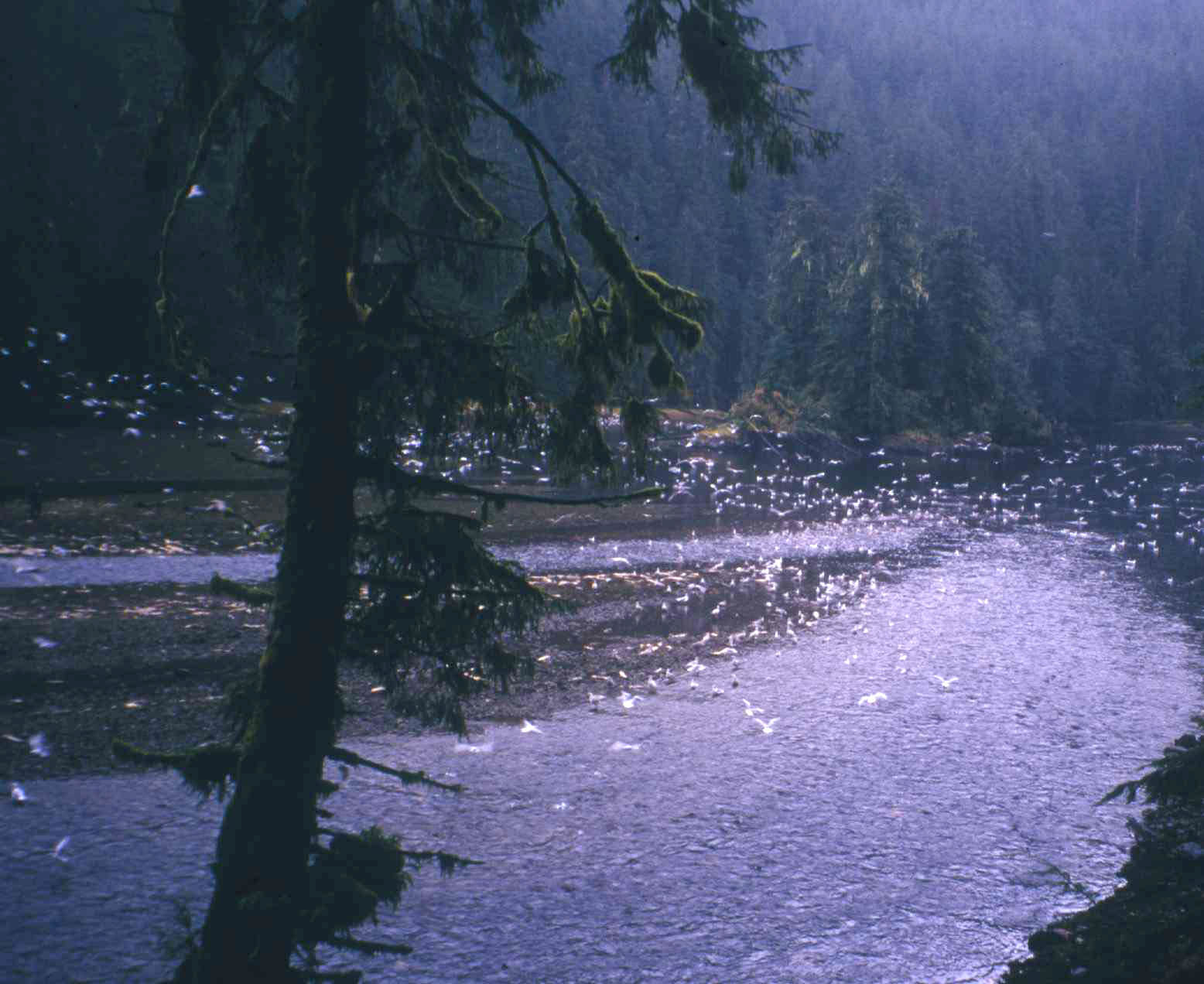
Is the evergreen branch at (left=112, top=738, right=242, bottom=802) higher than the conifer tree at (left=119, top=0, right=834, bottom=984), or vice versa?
the conifer tree at (left=119, top=0, right=834, bottom=984)

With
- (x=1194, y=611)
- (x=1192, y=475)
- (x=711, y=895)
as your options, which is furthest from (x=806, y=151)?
(x=1192, y=475)

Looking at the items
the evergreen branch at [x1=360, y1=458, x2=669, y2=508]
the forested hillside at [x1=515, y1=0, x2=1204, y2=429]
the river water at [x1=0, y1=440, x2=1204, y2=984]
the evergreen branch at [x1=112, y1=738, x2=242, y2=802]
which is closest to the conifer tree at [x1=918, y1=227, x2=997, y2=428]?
the forested hillside at [x1=515, y1=0, x2=1204, y2=429]

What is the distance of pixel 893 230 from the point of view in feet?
168

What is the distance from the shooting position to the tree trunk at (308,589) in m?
4.29

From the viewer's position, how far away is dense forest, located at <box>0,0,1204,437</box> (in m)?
40.2

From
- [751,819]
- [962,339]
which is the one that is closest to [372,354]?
[751,819]

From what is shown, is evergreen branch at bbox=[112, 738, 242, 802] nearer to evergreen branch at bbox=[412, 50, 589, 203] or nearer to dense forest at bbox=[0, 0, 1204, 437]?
dense forest at bbox=[0, 0, 1204, 437]

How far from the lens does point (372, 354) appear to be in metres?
4.73

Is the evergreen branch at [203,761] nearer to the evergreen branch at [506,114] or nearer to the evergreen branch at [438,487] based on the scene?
the evergreen branch at [438,487]

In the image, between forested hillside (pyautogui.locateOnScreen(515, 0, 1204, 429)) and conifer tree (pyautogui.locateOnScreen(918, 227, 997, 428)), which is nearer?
conifer tree (pyautogui.locateOnScreen(918, 227, 997, 428))

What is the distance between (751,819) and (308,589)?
4.68 metres

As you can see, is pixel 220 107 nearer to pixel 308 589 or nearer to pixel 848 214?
pixel 308 589

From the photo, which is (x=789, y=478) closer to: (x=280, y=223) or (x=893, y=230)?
(x=893, y=230)

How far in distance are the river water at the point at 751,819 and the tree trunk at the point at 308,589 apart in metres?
1.81
